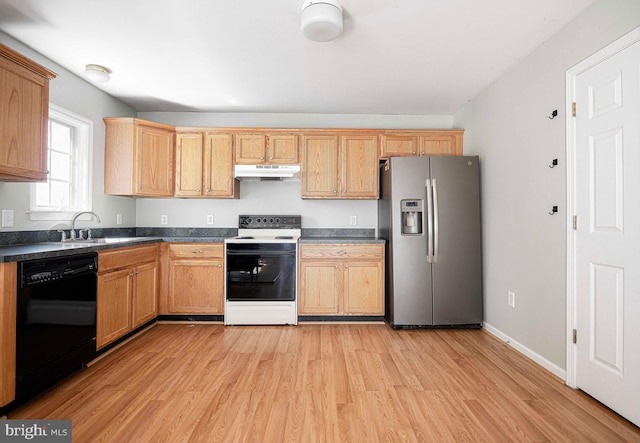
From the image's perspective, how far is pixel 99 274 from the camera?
2.43 m

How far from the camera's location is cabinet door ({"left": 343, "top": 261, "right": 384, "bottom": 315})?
340 cm

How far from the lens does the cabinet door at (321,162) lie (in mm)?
3645

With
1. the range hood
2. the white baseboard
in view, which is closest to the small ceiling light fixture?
the range hood

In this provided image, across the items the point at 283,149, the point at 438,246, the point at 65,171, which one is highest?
the point at 283,149

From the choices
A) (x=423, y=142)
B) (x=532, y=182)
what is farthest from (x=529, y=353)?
(x=423, y=142)

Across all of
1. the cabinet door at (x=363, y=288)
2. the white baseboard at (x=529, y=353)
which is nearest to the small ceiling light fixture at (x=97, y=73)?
the cabinet door at (x=363, y=288)

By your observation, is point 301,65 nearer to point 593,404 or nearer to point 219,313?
point 219,313

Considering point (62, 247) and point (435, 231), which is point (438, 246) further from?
point (62, 247)

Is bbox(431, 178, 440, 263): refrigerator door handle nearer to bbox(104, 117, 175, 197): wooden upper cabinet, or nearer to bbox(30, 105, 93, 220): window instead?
bbox(104, 117, 175, 197): wooden upper cabinet

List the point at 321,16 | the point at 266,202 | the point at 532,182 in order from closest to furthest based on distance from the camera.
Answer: the point at 321,16 < the point at 532,182 < the point at 266,202

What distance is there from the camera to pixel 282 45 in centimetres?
240

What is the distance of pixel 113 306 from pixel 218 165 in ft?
5.87

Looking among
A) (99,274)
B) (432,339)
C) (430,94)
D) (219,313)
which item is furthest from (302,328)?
(430,94)

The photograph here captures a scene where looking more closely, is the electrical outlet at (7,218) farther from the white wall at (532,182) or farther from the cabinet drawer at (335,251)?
the white wall at (532,182)
